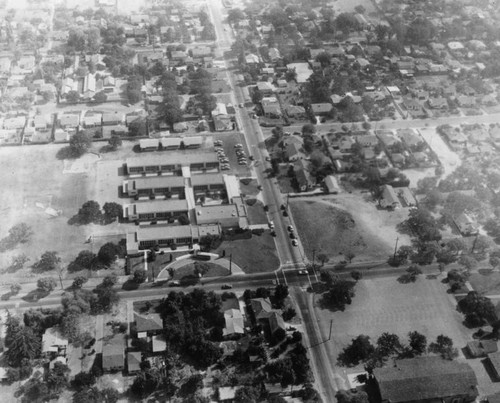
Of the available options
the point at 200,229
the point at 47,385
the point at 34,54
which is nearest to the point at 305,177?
the point at 200,229

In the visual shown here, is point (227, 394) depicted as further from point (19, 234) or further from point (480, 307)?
point (19, 234)

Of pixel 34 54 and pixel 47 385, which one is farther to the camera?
pixel 34 54

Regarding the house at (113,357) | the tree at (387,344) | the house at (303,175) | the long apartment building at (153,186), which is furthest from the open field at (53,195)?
the tree at (387,344)

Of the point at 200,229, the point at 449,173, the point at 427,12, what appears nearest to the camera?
the point at 200,229

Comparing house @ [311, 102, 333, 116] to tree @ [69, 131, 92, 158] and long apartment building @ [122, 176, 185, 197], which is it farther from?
tree @ [69, 131, 92, 158]

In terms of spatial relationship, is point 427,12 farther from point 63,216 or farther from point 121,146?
point 63,216

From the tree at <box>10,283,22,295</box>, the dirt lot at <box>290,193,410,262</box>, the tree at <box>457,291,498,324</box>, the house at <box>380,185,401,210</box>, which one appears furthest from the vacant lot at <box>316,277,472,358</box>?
the tree at <box>10,283,22,295</box>

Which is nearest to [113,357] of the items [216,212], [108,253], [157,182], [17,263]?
[108,253]
